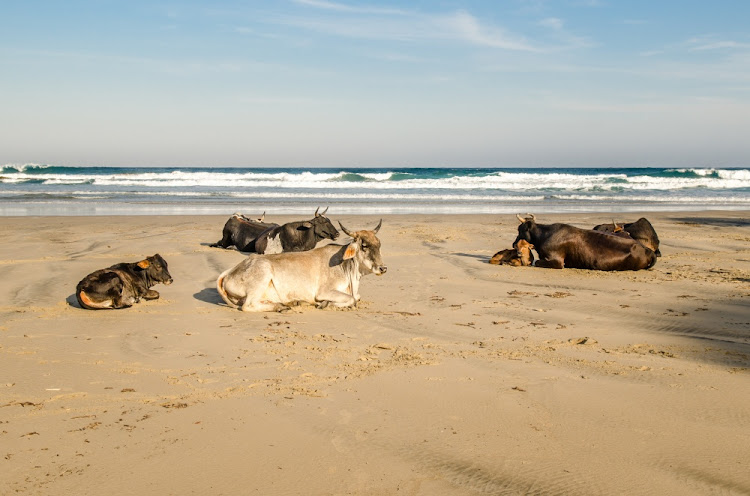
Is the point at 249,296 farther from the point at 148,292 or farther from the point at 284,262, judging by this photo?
the point at 148,292

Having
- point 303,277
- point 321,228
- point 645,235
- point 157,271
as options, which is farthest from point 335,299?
point 645,235

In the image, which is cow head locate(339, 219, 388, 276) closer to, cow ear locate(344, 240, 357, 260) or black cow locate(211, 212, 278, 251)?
cow ear locate(344, 240, 357, 260)

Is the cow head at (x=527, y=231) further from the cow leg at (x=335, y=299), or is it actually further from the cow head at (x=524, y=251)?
the cow leg at (x=335, y=299)

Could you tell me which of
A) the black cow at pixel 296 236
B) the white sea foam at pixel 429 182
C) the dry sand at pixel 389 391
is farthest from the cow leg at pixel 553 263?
the white sea foam at pixel 429 182

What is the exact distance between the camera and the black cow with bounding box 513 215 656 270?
12.4 meters

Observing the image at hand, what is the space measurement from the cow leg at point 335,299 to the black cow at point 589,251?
4.95m

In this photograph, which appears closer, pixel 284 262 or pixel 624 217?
pixel 284 262

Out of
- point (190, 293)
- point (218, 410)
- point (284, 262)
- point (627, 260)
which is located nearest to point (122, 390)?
point (218, 410)

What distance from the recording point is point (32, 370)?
21.3ft

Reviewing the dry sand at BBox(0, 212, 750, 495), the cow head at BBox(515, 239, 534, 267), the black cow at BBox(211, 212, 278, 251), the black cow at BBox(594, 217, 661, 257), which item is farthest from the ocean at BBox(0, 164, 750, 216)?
the dry sand at BBox(0, 212, 750, 495)

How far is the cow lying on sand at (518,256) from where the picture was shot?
1308 centimetres

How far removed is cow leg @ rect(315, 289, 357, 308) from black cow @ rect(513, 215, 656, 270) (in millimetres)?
4949

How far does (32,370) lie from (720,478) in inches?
230

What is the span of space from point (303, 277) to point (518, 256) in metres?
5.24
